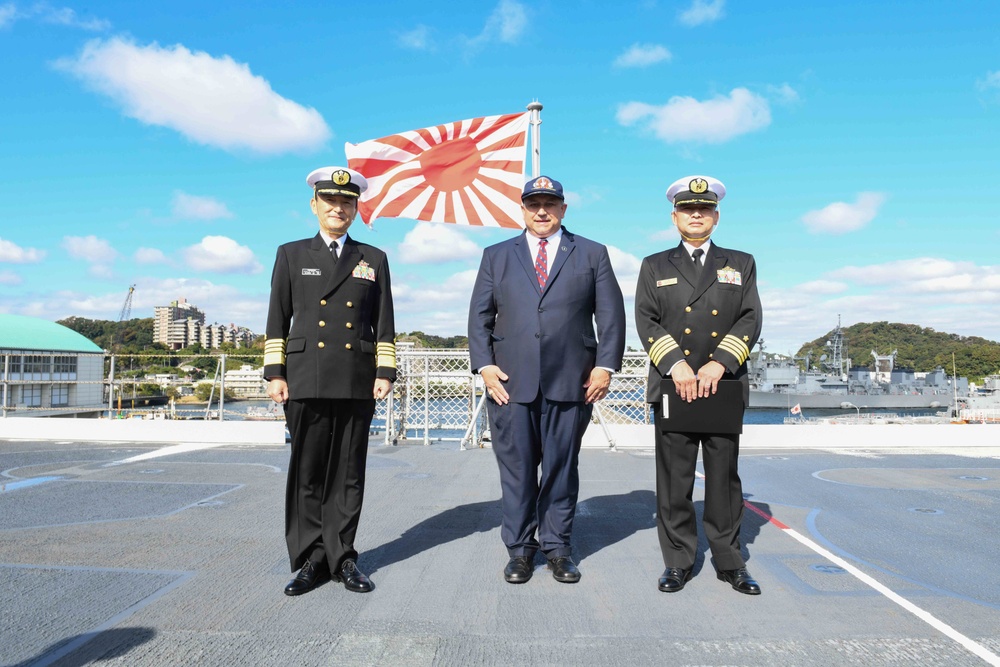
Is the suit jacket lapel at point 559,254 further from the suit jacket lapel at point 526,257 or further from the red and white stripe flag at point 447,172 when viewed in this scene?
the red and white stripe flag at point 447,172

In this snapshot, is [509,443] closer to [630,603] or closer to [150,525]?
[630,603]

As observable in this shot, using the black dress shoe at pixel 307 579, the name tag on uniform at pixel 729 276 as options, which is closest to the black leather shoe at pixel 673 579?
the name tag on uniform at pixel 729 276

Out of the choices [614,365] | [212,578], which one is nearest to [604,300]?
[614,365]

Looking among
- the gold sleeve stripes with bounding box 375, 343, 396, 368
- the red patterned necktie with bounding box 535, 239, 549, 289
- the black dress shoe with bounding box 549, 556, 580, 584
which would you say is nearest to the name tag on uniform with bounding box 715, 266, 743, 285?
the red patterned necktie with bounding box 535, 239, 549, 289

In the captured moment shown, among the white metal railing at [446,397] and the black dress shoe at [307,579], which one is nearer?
the black dress shoe at [307,579]

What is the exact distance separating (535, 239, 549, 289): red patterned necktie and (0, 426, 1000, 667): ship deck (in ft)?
4.76

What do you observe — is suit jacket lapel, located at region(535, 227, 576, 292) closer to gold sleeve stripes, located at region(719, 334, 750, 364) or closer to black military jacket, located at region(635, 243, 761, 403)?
black military jacket, located at region(635, 243, 761, 403)

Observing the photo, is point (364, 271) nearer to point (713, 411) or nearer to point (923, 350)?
point (713, 411)

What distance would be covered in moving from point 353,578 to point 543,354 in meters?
1.35

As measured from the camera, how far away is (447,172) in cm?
901

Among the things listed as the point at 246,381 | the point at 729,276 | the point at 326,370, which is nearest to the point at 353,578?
the point at 326,370

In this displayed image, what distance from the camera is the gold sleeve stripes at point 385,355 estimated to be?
323cm

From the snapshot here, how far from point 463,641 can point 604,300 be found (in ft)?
5.74

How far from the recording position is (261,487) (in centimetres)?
546
